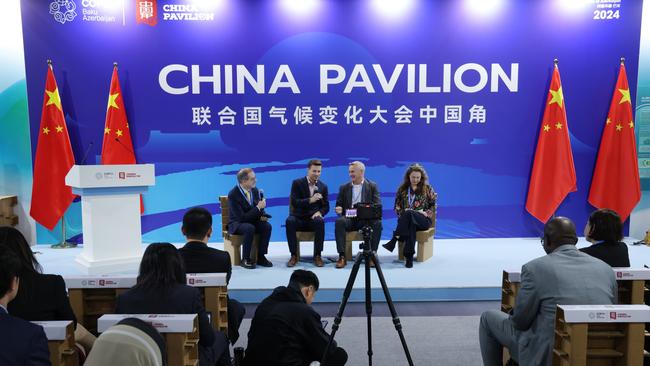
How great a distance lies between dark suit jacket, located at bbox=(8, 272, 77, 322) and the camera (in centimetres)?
209

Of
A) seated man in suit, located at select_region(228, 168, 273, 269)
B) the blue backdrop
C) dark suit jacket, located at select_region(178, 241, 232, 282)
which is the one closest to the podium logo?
the blue backdrop

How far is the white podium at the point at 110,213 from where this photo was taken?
4.76 metres

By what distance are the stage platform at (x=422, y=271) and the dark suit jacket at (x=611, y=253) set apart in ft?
5.15

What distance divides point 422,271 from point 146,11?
4.25m

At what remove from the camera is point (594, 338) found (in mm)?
2082

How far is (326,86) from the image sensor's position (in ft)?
20.7

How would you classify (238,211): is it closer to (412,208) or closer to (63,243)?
(412,208)

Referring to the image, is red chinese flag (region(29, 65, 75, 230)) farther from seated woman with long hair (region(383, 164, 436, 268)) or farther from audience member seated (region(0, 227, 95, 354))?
audience member seated (region(0, 227, 95, 354))

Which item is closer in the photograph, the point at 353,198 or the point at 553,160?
the point at 353,198

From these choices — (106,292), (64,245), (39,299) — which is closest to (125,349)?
(39,299)

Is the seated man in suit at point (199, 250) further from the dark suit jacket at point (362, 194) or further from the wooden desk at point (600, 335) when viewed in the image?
the dark suit jacket at point (362, 194)

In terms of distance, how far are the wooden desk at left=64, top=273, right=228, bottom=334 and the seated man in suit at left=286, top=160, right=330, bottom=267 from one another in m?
2.50

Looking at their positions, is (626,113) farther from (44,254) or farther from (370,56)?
(44,254)

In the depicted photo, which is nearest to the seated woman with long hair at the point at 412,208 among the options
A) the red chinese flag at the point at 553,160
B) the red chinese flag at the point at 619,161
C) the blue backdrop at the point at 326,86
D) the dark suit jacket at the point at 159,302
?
the blue backdrop at the point at 326,86
